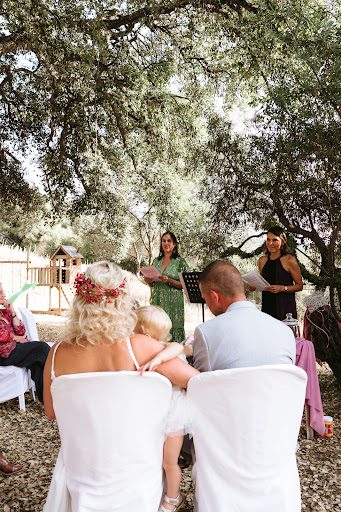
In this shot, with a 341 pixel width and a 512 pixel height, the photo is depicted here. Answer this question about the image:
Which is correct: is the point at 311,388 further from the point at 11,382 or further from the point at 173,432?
the point at 11,382

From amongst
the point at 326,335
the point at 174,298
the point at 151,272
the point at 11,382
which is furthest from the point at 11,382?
the point at 326,335

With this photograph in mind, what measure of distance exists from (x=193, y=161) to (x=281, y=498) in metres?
6.64

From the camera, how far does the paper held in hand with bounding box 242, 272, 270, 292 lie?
398 cm

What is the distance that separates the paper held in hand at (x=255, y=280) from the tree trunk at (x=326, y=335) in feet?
4.10

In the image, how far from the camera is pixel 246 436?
1804 millimetres

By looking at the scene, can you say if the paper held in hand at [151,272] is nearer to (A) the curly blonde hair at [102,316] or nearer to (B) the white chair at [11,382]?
(B) the white chair at [11,382]

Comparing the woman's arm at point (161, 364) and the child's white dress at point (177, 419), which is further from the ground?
the woman's arm at point (161, 364)

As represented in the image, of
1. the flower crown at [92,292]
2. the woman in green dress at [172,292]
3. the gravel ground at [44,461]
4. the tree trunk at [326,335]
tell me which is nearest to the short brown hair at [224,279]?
the flower crown at [92,292]

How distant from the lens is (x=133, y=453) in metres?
1.78

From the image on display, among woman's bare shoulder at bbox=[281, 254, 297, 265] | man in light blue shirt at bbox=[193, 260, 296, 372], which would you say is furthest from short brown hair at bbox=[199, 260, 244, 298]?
woman's bare shoulder at bbox=[281, 254, 297, 265]

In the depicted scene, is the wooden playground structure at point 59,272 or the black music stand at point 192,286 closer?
the black music stand at point 192,286

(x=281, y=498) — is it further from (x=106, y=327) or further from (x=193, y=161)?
(x=193, y=161)

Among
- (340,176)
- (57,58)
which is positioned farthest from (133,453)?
(57,58)

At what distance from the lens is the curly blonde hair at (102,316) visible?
1.89 metres
